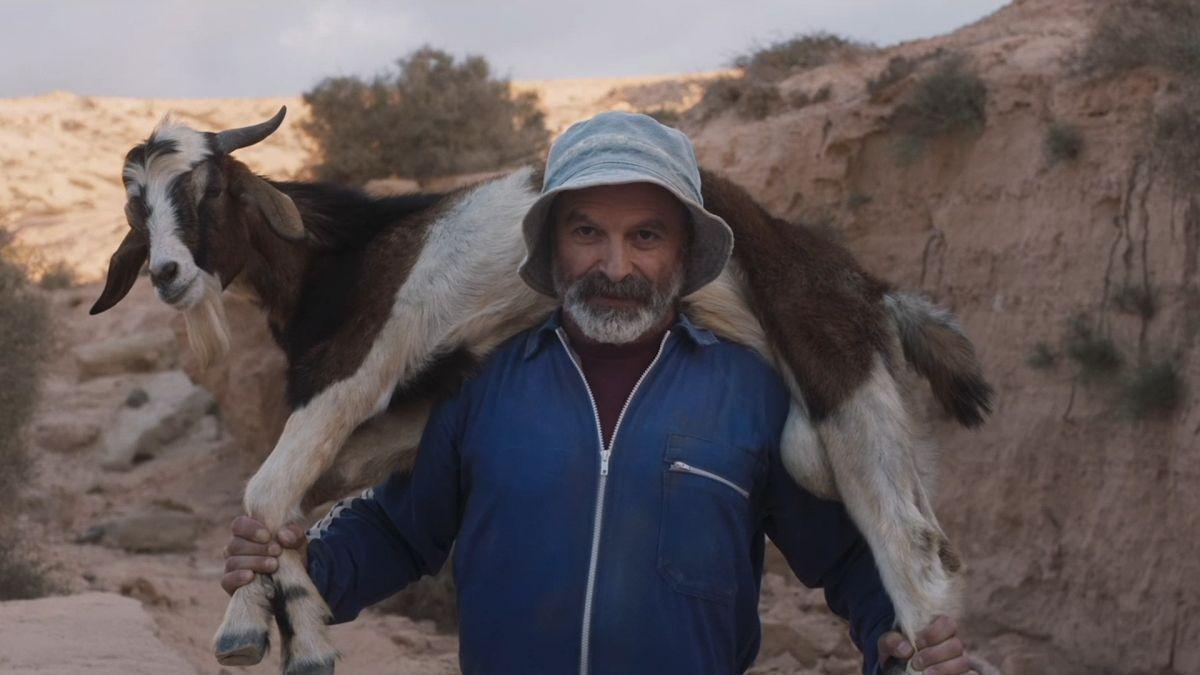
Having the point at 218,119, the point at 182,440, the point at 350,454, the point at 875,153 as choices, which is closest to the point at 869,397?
the point at 350,454

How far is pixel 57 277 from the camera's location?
77.6 ft

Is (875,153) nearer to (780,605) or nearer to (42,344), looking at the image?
(780,605)

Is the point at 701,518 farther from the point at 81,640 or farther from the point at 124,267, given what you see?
the point at 81,640

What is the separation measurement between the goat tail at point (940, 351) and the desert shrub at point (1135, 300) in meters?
4.62

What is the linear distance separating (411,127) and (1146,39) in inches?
416

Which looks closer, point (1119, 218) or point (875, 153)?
point (1119, 218)

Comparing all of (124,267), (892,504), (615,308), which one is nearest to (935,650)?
(892,504)

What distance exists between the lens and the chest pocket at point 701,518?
123 inches

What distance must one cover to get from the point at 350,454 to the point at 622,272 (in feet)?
3.93

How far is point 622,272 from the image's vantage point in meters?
3.34

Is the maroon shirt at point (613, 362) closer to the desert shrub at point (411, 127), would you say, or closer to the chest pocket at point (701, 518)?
the chest pocket at point (701, 518)

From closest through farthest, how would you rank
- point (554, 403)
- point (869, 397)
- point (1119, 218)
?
point (554, 403)
point (869, 397)
point (1119, 218)

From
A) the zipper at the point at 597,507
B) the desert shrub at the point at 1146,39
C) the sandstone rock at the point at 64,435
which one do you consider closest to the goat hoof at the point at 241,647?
the zipper at the point at 597,507

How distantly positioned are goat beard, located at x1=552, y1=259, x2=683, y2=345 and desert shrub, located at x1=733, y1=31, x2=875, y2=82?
10.0m
